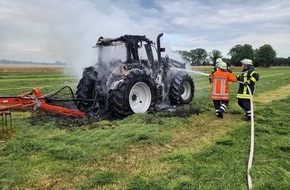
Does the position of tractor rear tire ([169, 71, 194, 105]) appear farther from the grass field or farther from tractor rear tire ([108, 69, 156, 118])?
the grass field

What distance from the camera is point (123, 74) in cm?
904

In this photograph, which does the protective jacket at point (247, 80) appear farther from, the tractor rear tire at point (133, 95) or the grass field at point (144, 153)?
the tractor rear tire at point (133, 95)

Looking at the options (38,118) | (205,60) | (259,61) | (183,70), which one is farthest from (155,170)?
(259,61)

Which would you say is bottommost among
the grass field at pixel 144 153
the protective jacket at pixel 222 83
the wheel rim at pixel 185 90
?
the grass field at pixel 144 153

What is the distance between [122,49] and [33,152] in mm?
4760

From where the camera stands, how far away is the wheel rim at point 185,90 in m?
11.8

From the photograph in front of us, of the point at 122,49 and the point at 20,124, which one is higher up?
the point at 122,49

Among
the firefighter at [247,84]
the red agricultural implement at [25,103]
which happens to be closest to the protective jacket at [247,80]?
the firefighter at [247,84]

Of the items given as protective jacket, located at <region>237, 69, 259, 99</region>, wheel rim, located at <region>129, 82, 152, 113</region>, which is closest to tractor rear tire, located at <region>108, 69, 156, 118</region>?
wheel rim, located at <region>129, 82, 152, 113</region>

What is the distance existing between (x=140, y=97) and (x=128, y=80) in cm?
100

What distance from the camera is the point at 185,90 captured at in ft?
39.0

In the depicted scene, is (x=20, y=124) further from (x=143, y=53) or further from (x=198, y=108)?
(x=198, y=108)

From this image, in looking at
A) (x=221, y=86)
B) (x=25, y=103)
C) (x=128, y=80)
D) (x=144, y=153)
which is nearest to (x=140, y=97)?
(x=128, y=80)

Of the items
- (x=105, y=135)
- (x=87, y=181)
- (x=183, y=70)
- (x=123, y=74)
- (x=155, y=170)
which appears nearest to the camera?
(x=87, y=181)
